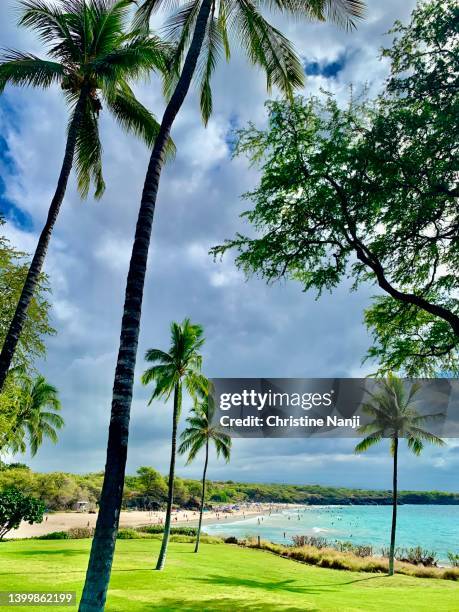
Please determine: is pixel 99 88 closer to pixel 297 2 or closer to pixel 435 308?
pixel 297 2

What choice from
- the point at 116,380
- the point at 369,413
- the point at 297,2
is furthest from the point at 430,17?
the point at 369,413

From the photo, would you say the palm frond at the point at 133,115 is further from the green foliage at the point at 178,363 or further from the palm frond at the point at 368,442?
the palm frond at the point at 368,442

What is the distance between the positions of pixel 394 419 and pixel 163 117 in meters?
27.1

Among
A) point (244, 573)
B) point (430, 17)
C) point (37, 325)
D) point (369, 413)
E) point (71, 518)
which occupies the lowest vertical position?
point (71, 518)

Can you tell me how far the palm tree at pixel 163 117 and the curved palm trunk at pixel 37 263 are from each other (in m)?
3.47

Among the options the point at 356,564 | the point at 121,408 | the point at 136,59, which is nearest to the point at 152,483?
the point at 356,564

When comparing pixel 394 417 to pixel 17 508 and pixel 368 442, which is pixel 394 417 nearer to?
pixel 368 442

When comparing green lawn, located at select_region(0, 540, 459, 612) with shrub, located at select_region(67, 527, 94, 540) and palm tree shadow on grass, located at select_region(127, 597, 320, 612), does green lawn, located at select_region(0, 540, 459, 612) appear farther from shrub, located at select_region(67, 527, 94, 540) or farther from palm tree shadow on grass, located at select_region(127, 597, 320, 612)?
shrub, located at select_region(67, 527, 94, 540)

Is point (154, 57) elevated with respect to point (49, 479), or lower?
elevated

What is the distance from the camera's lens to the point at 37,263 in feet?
43.8

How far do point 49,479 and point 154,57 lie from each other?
2775 inches

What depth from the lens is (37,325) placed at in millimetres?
18422

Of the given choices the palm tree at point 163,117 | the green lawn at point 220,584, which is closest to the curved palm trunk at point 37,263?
the palm tree at point 163,117

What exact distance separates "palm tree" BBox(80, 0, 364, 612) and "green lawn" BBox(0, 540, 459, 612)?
641 centimetres
